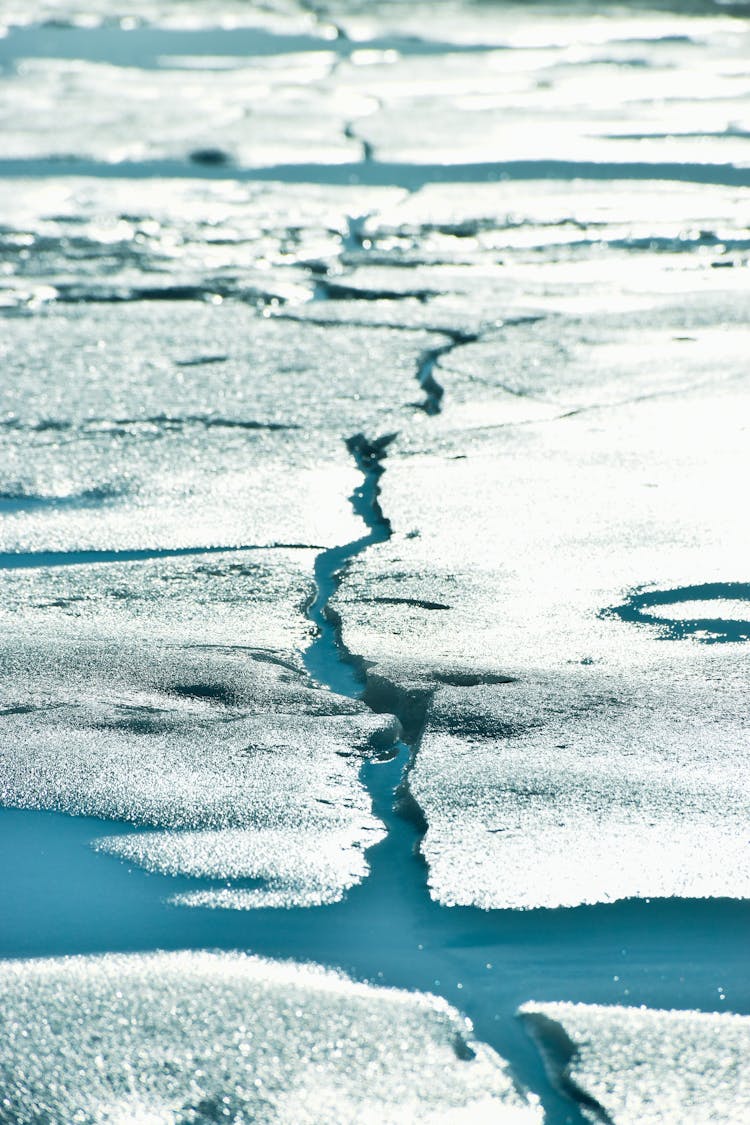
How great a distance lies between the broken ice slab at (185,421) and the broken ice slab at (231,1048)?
1.39 meters

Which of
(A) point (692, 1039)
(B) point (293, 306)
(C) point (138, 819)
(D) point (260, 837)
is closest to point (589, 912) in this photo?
(A) point (692, 1039)

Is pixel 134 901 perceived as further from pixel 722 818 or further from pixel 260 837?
pixel 722 818

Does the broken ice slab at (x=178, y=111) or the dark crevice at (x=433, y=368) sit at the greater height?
the broken ice slab at (x=178, y=111)

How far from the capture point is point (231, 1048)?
1.54m

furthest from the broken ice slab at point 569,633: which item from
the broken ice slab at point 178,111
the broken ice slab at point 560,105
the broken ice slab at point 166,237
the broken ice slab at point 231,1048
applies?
the broken ice slab at point 178,111

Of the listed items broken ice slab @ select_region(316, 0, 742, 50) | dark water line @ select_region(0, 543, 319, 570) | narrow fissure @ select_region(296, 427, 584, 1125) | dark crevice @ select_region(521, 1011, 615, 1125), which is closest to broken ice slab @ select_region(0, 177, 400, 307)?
dark water line @ select_region(0, 543, 319, 570)

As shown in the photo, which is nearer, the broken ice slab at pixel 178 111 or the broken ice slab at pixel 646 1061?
the broken ice slab at pixel 646 1061

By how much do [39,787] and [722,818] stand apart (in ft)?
2.99

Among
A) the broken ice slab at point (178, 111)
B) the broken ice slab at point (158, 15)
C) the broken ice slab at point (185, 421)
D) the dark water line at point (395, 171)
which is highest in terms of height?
the broken ice slab at point (158, 15)

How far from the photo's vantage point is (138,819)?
1.95m

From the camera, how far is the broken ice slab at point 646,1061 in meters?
1.44

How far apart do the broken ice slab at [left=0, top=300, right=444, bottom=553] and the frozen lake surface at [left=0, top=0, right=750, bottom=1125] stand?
0.01m

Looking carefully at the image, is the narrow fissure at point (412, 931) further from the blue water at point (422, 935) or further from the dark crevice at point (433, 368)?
the dark crevice at point (433, 368)

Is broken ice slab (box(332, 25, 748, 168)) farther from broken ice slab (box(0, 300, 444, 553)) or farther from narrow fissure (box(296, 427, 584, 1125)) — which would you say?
narrow fissure (box(296, 427, 584, 1125))
